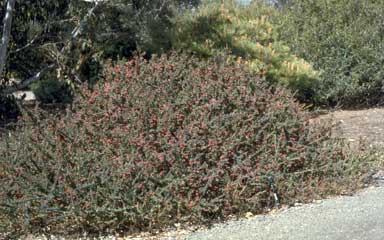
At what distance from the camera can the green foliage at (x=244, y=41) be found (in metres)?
13.6

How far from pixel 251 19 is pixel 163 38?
2.05 meters

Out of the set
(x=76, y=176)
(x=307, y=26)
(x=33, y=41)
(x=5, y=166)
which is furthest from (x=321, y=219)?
(x=307, y=26)

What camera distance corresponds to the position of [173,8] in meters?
15.5

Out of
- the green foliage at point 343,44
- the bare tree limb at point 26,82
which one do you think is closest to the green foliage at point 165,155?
the bare tree limb at point 26,82

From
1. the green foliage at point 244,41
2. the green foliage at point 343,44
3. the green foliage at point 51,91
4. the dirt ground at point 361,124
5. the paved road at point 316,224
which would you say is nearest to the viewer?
the paved road at point 316,224

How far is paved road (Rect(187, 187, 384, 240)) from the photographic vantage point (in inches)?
244

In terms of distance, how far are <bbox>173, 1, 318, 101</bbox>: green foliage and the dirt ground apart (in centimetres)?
107

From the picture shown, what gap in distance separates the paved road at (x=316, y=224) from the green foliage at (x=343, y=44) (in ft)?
25.9

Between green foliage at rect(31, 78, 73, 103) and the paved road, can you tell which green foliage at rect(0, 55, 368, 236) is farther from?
green foliage at rect(31, 78, 73, 103)

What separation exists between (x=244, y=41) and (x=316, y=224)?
304 inches

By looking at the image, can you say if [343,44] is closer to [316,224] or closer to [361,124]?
[361,124]

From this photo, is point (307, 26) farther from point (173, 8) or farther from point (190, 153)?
point (190, 153)

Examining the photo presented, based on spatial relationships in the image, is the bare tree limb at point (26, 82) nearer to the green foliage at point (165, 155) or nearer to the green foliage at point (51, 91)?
the green foliage at point (51, 91)

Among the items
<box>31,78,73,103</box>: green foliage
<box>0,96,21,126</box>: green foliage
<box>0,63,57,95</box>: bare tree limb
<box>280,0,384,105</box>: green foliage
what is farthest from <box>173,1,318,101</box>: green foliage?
<box>0,96,21,126</box>: green foliage
